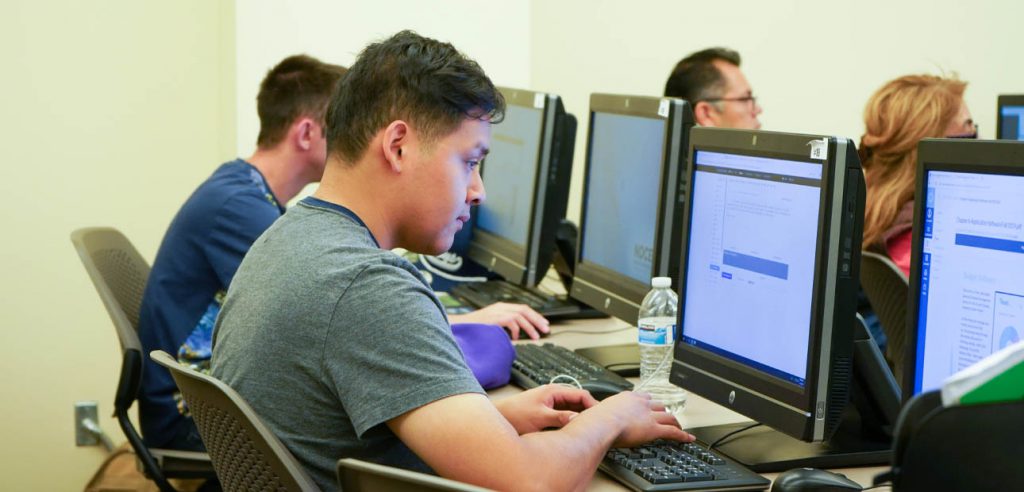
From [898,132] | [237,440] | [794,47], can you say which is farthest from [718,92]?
[237,440]

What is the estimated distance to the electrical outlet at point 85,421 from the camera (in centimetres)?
394

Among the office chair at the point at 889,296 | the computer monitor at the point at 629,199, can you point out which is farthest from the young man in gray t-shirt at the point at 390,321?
the office chair at the point at 889,296

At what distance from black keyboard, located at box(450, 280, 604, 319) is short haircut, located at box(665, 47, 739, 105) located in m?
0.89

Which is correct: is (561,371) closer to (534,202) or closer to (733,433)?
(733,433)

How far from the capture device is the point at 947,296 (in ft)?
4.71

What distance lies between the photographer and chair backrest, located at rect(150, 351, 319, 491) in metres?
1.36

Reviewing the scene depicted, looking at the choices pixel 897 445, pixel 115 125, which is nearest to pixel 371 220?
pixel 897 445

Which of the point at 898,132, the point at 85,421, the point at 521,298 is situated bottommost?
the point at 85,421

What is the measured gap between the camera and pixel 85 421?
3.95 m

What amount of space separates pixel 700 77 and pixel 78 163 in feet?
6.50

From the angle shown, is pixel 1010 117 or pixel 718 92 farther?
pixel 718 92

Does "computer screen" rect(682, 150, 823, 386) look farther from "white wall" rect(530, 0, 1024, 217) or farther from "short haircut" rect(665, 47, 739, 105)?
"white wall" rect(530, 0, 1024, 217)

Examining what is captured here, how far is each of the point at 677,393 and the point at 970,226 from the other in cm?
82

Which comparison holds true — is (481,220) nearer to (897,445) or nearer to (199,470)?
(199,470)
